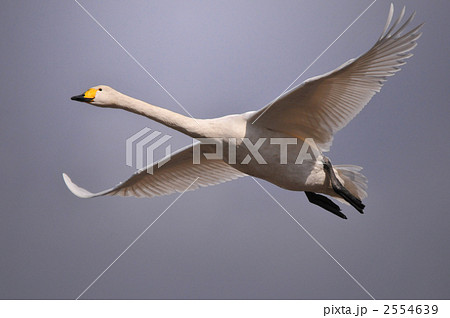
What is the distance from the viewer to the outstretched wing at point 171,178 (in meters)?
9.49

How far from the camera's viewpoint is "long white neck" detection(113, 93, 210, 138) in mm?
7957

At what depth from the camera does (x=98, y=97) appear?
27.1 feet

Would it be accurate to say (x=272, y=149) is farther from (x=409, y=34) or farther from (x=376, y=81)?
(x=409, y=34)

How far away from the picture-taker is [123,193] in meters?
9.85

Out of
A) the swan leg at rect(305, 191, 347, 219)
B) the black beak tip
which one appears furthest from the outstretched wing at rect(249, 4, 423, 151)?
the black beak tip

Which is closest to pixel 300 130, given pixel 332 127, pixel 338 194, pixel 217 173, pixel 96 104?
pixel 332 127

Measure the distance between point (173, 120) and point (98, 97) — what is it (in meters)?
1.04

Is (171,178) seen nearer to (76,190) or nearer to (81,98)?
(76,190)

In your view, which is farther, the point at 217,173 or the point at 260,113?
the point at 217,173

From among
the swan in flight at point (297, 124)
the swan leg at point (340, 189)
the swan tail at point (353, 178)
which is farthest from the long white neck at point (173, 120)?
the swan tail at point (353, 178)

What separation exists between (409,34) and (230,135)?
2.33m

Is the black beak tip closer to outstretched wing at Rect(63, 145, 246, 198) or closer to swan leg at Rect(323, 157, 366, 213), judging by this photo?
outstretched wing at Rect(63, 145, 246, 198)

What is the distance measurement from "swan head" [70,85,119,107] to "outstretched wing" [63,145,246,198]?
4.64 feet

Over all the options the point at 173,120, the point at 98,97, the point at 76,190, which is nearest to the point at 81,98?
the point at 98,97
